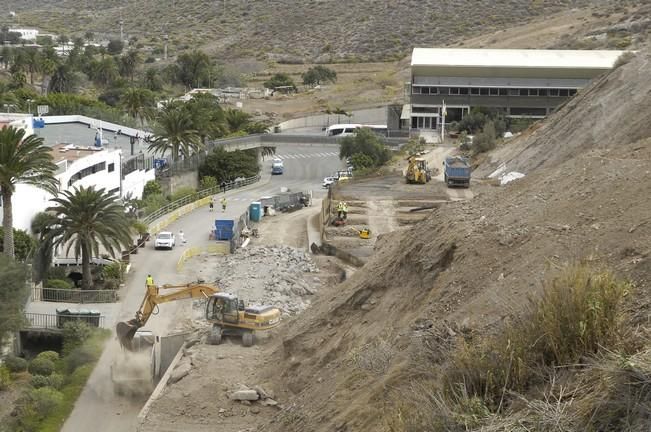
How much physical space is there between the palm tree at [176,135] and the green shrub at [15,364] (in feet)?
120

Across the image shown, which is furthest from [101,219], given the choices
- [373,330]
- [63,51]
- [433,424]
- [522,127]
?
[63,51]

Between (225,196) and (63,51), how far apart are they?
315 feet

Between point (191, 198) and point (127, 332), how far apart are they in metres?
37.4

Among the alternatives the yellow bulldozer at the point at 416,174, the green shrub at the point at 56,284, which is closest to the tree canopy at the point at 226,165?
the yellow bulldozer at the point at 416,174

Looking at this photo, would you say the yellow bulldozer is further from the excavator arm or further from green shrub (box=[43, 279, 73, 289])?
the excavator arm

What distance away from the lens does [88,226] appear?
145 feet

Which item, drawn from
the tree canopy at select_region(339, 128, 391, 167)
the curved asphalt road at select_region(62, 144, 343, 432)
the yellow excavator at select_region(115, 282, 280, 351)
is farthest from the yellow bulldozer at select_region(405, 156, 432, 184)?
the yellow excavator at select_region(115, 282, 280, 351)

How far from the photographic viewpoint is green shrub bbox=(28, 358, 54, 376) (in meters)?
34.3

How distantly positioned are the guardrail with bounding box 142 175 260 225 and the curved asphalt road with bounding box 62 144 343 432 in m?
0.85

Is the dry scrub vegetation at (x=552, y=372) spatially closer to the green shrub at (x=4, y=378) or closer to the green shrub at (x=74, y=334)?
the green shrub at (x=4, y=378)

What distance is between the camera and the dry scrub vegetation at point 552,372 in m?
11.6

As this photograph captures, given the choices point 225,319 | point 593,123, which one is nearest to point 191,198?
point 593,123

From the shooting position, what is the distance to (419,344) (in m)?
17.3

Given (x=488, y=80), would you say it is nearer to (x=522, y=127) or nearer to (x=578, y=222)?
(x=522, y=127)
